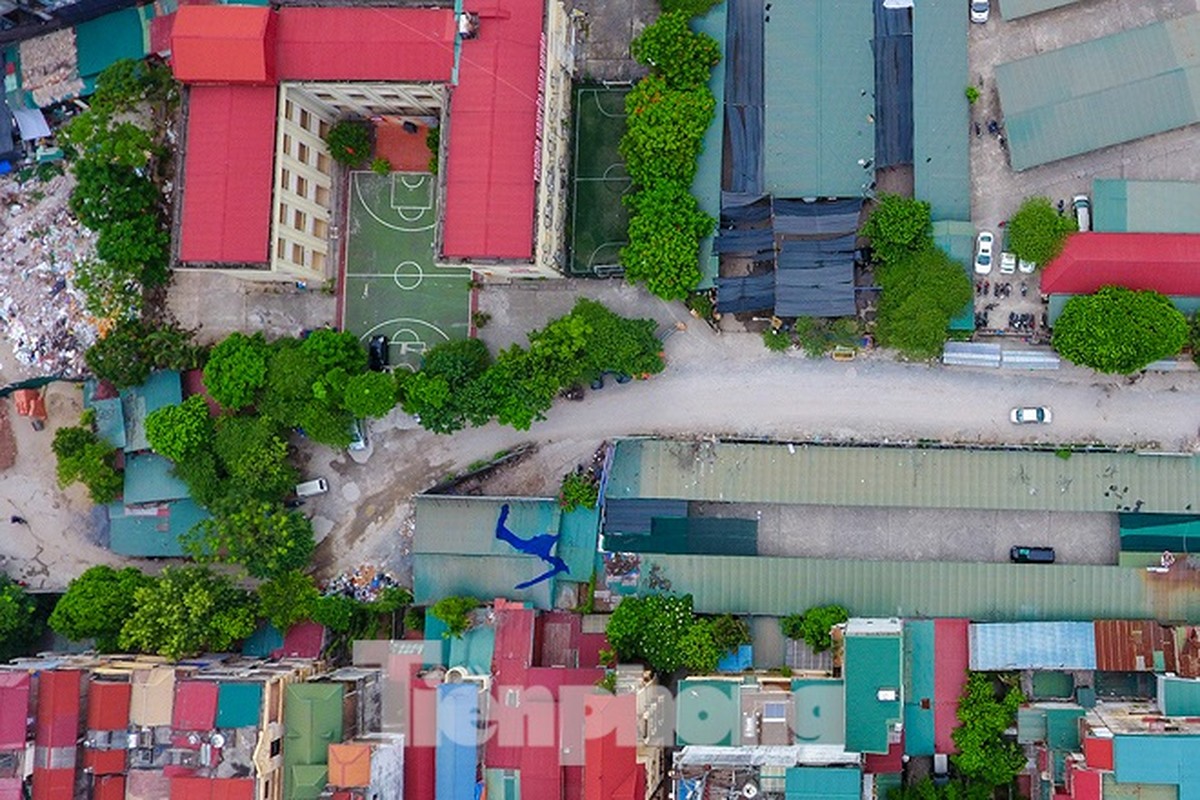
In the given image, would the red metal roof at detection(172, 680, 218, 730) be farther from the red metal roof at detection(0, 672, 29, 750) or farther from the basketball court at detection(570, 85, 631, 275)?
the basketball court at detection(570, 85, 631, 275)

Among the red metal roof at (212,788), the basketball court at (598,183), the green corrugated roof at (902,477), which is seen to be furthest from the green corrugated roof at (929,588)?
the red metal roof at (212,788)

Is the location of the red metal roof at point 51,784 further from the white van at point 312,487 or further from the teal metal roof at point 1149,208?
the teal metal roof at point 1149,208

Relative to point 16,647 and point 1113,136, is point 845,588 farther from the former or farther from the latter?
point 16,647

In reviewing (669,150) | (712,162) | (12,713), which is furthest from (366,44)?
(12,713)

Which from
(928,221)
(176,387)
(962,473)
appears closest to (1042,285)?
(928,221)

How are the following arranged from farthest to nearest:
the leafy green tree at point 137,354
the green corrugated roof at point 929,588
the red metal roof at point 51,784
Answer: the leafy green tree at point 137,354 < the green corrugated roof at point 929,588 < the red metal roof at point 51,784
